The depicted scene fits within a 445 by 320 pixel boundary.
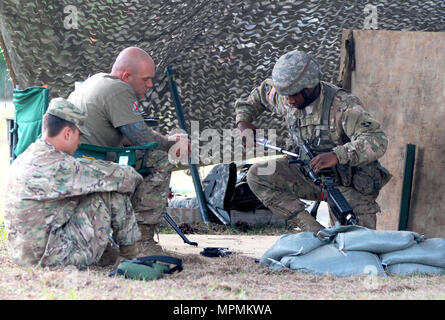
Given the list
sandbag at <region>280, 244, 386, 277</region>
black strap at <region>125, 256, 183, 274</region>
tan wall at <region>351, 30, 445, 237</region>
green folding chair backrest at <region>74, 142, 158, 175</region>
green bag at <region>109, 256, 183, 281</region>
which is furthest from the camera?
tan wall at <region>351, 30, 445, 237</region>

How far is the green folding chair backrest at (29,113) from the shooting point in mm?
4555

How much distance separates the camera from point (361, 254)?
380 centimetres

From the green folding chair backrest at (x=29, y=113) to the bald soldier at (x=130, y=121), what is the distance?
0.34 meters

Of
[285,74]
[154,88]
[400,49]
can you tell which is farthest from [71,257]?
[400,49]

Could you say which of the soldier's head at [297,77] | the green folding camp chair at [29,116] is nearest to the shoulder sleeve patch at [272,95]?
the soldier's head at [297,77]

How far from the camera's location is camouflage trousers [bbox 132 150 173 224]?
14.0 ft

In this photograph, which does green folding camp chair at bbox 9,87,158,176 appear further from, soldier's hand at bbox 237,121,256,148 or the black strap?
soldier's hand at bbox 237,121,256,148

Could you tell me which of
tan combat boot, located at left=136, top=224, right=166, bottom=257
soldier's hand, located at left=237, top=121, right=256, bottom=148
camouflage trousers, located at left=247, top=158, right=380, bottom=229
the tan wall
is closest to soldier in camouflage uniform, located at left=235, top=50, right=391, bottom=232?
camouflage trousers, located at left=247, top=158, right=380, bottom=229

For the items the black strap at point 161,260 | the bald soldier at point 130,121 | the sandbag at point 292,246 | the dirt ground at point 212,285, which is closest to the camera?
the dirt ground at point 212,285

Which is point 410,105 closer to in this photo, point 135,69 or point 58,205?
point 135,69

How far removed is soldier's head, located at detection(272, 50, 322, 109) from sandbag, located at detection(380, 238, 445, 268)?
5.15ft

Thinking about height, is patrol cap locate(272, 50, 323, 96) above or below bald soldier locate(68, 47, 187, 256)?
above

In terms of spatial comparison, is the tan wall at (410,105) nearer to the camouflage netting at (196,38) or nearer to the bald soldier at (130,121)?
the camouflage netting at (196,38)
